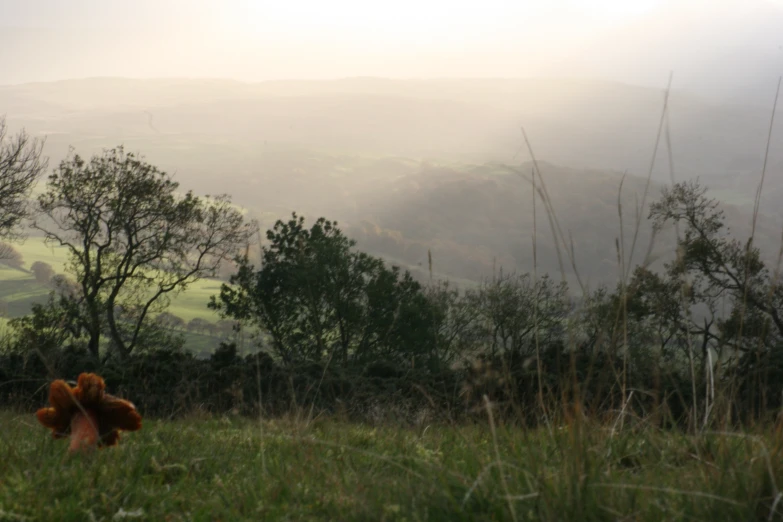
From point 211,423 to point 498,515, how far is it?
5377 mm

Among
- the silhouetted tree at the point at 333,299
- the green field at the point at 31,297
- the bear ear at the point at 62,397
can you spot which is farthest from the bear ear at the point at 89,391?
the green field at the point at 31,297

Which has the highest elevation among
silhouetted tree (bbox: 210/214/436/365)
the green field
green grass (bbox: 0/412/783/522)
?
green grass (bbox: 0/412/783/522)

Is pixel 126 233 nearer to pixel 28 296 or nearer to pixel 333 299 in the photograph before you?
pixel 333 299

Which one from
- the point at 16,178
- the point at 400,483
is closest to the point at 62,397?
the point at 400,483

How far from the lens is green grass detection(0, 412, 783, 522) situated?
3023 millimetres

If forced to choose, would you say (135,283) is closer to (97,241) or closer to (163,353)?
(97,241)

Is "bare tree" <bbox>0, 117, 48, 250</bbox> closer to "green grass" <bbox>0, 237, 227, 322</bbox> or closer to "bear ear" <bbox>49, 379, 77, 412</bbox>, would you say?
"bear ear" <bbox>49, 379, 77, 412</bbox>

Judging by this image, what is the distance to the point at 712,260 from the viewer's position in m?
32.4

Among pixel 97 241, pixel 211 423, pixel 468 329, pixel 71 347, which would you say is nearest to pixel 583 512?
pixel 211 423

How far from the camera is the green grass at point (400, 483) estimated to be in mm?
3023

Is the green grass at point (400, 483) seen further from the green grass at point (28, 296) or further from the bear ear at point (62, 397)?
the green grass at point (28, 296)

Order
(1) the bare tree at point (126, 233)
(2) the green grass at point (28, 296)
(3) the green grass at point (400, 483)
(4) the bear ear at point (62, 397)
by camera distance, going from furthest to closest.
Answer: (2) the green grass at point (28, 296) < (1) the bare tree at point (126, 233) < (4) the bear ear at point (62, 397) < (3) the green grass at point (400, 483)

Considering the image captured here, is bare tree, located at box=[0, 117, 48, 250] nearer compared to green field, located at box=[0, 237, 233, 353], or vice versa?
bare tree, located at box=[0, 117, 48, 250]

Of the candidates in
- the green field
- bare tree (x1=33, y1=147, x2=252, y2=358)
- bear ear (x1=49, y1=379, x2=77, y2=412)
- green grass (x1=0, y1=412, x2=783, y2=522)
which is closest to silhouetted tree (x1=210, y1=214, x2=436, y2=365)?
bare tree (x1=33, y1=147, x2=252, y2=358)
